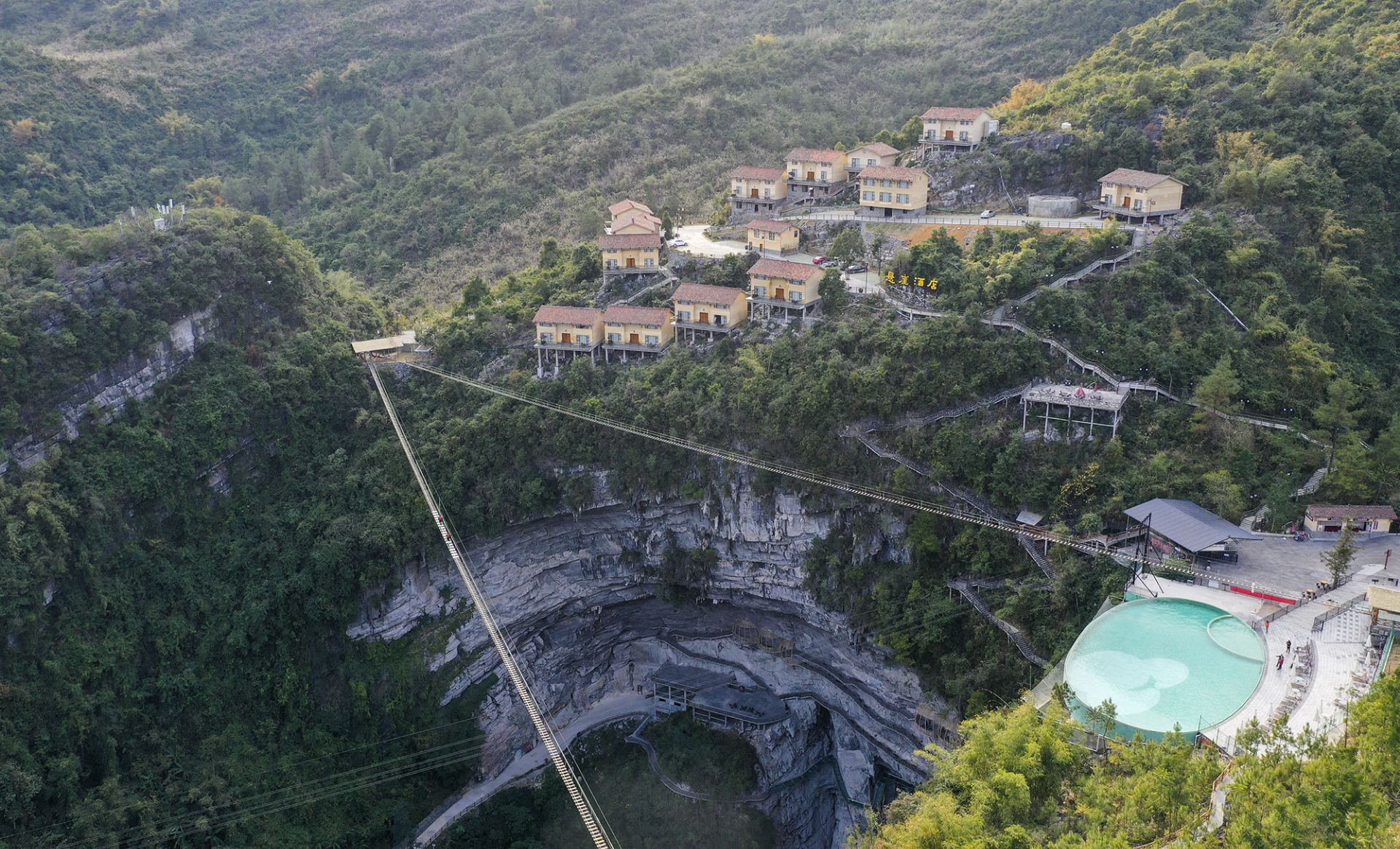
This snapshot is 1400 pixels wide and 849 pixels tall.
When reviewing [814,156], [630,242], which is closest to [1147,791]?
[630,242]

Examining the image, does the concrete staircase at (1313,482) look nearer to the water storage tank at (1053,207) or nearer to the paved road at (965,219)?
the paved road at (965,219)

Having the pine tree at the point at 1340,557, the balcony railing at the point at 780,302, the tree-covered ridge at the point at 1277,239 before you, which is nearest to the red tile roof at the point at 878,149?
the tree-covered ridge at the point at 1277,239

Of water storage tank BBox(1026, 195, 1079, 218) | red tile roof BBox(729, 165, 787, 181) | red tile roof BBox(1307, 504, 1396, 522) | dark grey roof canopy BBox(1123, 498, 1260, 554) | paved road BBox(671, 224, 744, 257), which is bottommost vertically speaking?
red tile roof BBox(1307, 504, 1396, 522)

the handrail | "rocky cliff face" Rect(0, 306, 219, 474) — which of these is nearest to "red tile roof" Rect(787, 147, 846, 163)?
"rocky cliff face" Rect(0, 306, 219, 474)

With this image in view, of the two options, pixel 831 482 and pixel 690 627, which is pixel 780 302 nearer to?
pixel 831 482

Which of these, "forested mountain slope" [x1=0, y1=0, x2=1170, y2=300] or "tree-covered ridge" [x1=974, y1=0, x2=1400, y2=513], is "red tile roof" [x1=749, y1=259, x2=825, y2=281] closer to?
"tree-covered ridge" [x1=974, y1=0, x2=1400, y2=513]

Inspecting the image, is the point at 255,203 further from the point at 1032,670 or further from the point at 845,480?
the point at 1032,670
